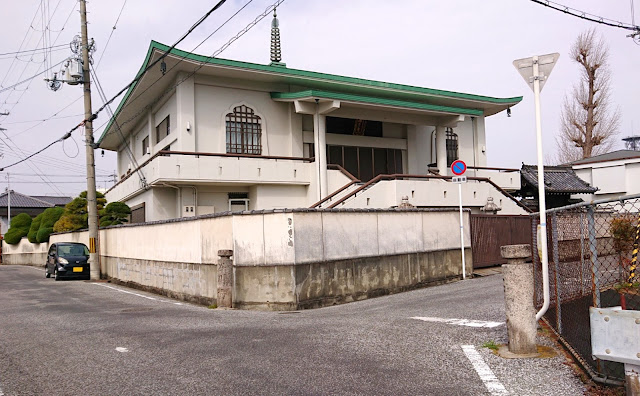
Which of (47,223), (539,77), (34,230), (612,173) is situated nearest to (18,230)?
(34,230)

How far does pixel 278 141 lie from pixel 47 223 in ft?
67.6

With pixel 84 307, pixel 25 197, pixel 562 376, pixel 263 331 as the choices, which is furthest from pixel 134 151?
pixel 25 197

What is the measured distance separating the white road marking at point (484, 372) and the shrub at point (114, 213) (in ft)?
64.7

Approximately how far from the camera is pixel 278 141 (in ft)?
71.0

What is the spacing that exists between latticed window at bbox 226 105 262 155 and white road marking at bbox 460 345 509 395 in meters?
15.9

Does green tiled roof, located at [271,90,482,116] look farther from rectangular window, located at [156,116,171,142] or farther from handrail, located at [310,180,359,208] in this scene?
rectangular window, located at [156,116,171,142]

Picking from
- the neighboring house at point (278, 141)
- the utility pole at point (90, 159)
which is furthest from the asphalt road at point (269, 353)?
the utility pole at point (90, 159)

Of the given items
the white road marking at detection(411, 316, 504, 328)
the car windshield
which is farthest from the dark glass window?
the white road marking at detection(411, 316, 504, 328)

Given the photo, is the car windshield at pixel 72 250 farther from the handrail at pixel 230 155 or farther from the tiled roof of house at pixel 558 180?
the tiled roof of house at pixel 558 180

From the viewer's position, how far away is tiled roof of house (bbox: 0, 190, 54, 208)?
56581 mm

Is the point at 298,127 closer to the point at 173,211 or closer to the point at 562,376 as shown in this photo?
the point at 173,211

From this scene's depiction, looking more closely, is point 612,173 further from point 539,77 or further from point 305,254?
point 539,77

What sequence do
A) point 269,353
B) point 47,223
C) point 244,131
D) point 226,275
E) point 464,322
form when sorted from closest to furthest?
point 269,353
point 464,322
point 226,275
point 244,131
point 47,223

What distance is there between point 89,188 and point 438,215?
48.3 feet
